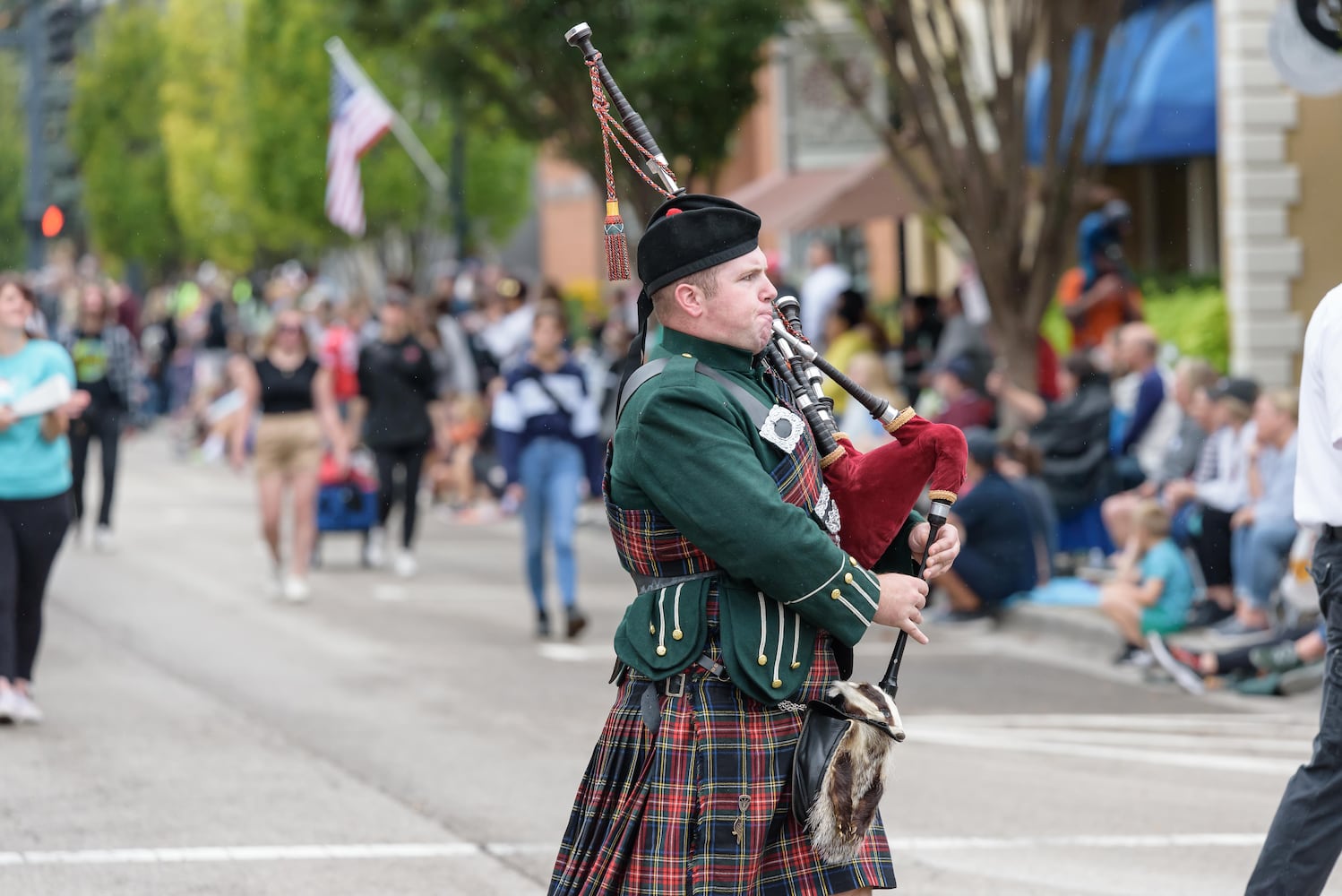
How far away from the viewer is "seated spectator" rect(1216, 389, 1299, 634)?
426 inches

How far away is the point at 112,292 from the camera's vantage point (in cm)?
2639

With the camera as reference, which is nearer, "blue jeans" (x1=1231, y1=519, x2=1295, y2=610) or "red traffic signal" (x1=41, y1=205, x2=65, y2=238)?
"blue jeans" (x1=1231, y1=519, x2=1295, y2=610)

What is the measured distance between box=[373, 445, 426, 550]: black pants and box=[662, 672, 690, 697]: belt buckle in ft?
36.7

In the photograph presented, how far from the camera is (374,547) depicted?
51.4ft

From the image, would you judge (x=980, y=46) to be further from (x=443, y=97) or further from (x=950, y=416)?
(x=950, y=416)

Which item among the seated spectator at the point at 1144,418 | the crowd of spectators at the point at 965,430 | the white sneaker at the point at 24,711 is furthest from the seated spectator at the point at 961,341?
the white sneaker at the point at 24,711

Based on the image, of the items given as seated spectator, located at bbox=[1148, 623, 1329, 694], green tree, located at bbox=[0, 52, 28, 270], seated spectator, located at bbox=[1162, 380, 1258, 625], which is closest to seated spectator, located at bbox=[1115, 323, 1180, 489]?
A: seated spectator, located at bbox=[1162, 380, 1258, 625]

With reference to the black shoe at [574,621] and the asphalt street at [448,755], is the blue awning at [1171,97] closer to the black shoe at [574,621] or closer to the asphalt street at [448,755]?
the asphalt street at [448,755]

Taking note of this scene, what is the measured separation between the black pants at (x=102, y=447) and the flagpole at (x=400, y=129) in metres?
7.05

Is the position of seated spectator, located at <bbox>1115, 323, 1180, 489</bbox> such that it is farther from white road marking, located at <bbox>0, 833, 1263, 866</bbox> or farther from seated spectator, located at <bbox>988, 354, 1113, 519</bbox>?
white road marking, located at <bbox>0, 833, 1263, 866</bbox>

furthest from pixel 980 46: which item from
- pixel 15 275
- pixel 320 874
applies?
pixel 320 874

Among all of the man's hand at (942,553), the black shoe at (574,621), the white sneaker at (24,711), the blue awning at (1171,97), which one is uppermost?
the blue awning at (1171,97)

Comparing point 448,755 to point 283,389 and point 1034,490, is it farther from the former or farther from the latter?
point 283,389

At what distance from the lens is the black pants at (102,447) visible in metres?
15.8
